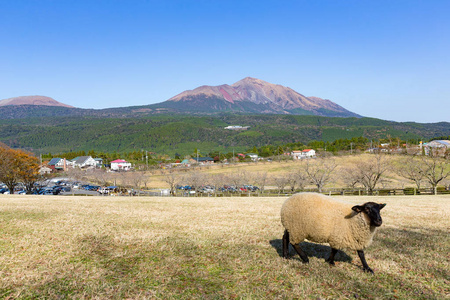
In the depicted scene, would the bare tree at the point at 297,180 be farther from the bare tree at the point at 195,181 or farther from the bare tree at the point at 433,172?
the bare tree at the point at 433,172

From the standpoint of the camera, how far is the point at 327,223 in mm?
8516

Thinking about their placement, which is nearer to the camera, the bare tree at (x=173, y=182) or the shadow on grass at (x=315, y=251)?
the shadow on grass at (x=315, y=251)

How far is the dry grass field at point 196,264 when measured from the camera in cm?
685

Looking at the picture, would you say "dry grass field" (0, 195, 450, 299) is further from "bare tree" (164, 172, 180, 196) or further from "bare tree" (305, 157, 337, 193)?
"bare tree" (164, 172, 180, 196)

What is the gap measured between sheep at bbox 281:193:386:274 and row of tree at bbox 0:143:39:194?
55716 millimetres

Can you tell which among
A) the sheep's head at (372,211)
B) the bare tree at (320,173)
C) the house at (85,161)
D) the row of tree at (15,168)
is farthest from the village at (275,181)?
the sheep's head at (372,211)

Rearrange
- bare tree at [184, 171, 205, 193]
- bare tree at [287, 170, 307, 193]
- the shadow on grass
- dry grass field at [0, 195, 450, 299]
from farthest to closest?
bare tree at [184, 171, 205, 193]
bare tree at [287, 170, 307, 193]
the shadow on grass
dry grass field at [0, 195, 450, 299]

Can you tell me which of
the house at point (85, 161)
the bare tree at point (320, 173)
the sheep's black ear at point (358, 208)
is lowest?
the house at point (85, 161)

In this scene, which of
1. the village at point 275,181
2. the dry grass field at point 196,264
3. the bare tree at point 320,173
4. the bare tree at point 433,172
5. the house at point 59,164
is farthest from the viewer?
the house at point 59,164

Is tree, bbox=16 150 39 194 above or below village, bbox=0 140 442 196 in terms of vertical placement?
above

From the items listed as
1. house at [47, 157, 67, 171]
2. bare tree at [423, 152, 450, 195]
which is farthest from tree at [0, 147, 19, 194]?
house at [47, 157, 67, 171]

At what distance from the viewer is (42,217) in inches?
564

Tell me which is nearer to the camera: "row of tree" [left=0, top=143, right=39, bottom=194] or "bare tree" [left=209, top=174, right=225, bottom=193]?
"row of tree" [left=0, top=143, right=39, bottom=194]

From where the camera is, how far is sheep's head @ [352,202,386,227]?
314 inches
